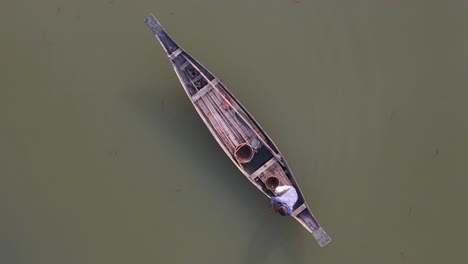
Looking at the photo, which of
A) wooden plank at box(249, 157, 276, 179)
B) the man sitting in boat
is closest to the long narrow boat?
wooden plank at box(249, 157, 276, 179)

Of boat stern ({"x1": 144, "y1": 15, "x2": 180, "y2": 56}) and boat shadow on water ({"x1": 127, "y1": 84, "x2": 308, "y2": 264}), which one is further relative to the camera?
boat shadow on water ({"x1": 127, "y1": 84, "x2": 308, "y2": 264})

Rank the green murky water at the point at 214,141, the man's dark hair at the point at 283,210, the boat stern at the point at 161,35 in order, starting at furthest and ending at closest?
the green murky water at the point at 214,141 < the boat stern at the point at 161,35 < the man's dark hair at the point at 283,210

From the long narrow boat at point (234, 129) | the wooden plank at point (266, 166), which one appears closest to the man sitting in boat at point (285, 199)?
the long narrow boat at point (234, 129)

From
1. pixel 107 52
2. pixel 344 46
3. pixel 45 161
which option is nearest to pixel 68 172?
pixel 45 161

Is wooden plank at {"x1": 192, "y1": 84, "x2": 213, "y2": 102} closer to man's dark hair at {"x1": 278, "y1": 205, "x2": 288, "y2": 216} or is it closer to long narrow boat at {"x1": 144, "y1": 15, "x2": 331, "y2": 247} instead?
long narrow boat at {"x1": 144, "y1": 15, "x2": 331, "y2": 247}

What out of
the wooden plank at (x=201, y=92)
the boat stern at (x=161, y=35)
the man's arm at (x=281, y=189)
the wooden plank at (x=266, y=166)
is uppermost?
the boat stern at (x=161, y=35)

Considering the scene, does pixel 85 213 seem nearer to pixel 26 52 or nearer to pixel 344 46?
pixel 26 52

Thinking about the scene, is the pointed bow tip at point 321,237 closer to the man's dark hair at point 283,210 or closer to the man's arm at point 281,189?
the man's dark hair at point 283,210
